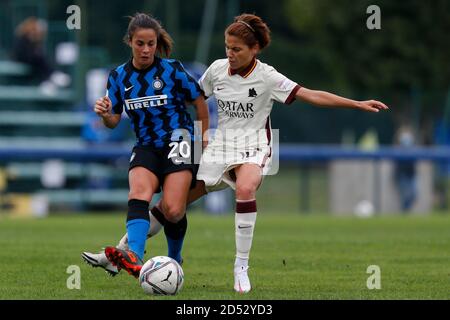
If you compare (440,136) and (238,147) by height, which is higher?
(238,147)

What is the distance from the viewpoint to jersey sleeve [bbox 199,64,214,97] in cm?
872

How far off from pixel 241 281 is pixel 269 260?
2563mm

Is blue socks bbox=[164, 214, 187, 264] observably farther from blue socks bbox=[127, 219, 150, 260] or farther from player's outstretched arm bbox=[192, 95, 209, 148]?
player's outstretched arm bbox=[192, 95, 209, 148]

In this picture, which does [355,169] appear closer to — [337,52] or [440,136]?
[440,136]

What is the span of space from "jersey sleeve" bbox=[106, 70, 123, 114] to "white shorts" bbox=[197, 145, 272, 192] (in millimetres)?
732

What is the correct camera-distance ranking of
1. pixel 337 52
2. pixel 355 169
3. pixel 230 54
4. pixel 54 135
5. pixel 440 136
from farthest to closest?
pixel 337 52 < pixel 440 136 < pixel 54 135 < pixel 355 169 < pixel 230 54

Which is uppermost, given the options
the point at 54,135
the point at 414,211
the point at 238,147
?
the point at 238,147

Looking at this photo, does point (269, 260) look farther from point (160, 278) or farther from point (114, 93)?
point (160, 278)

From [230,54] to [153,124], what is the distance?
779 millimetres

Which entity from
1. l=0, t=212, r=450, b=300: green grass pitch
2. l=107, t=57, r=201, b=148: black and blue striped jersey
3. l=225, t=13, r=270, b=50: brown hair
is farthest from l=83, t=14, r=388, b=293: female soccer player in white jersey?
l=0, t=212, r=450, b=300: green grass pitch

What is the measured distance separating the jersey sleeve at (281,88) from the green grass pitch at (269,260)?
1.30m

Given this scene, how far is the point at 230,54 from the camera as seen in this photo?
8.38 meters

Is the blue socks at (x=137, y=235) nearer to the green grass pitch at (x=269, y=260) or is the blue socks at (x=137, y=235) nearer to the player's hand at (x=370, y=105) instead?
the green grass pitch at (x=269, y=260)
